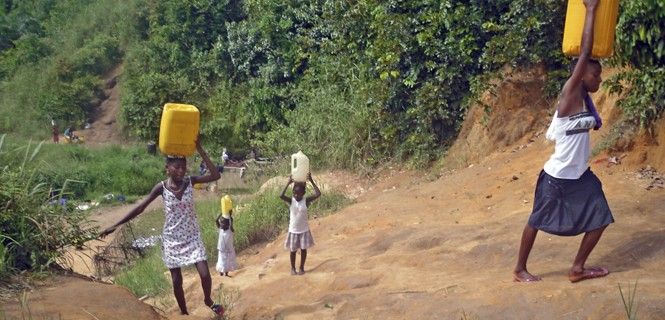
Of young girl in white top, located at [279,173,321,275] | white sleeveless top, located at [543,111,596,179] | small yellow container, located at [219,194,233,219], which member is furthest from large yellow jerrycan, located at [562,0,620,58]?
small yellow container, located at [219,194,233,219]

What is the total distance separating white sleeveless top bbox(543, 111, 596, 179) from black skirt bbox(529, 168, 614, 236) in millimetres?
56

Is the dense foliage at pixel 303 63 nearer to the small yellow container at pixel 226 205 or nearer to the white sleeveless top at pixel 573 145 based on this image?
the white sleeveless top at pixel 573 145

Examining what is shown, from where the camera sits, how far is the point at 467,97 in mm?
12898

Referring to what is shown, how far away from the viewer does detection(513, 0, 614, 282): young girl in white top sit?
18.2 feet

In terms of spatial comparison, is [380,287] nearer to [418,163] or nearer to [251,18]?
[418,163]

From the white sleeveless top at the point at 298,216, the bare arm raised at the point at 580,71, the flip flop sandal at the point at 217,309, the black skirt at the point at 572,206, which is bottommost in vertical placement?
the flip flop sandal at the point at 217,309

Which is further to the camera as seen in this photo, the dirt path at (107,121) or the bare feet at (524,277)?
the dirt path at (107,121)

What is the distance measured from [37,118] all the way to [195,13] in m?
6.63

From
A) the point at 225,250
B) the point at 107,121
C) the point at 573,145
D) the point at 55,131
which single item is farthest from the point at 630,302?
the point at 107,121

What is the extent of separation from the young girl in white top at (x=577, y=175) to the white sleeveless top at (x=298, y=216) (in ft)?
10.2

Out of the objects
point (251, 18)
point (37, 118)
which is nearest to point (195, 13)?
point (251, 18)

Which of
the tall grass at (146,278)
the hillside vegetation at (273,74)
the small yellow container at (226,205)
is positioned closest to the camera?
the hillside vegetation at (273,74)

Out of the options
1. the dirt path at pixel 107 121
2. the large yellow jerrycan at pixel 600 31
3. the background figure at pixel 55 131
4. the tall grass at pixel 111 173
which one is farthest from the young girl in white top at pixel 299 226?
the background figure at pixel 55 131

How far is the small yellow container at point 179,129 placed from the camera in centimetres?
624
